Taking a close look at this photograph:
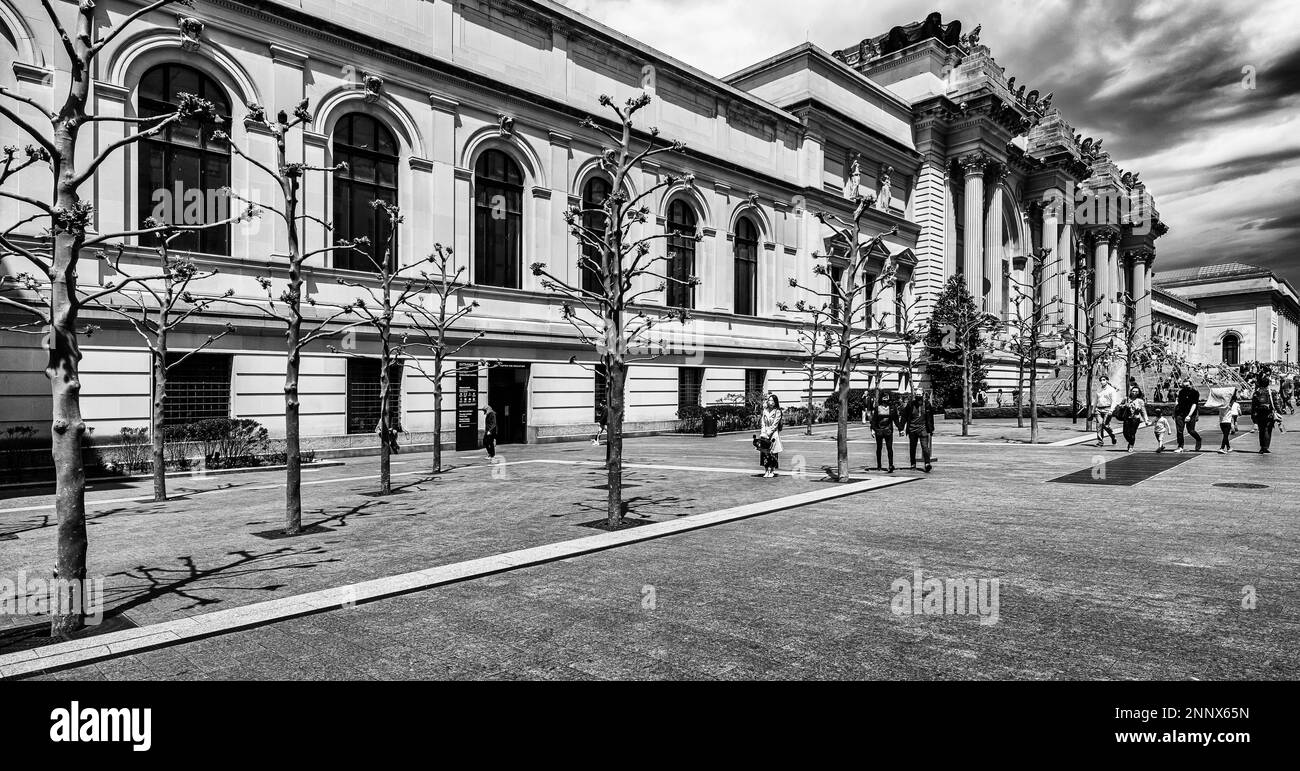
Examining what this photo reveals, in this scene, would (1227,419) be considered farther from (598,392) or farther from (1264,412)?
(598,392)

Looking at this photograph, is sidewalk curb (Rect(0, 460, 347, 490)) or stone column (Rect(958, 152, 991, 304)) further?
stone column (Rect(958, 152, 991, 304))

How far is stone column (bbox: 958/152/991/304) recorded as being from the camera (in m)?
57.3

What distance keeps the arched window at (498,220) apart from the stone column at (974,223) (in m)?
39.2

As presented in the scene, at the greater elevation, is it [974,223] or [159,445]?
[974,223]

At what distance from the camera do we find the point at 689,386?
38344 millimetres

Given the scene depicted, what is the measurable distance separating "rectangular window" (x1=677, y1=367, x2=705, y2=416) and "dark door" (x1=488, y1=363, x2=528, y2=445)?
29.2 feet

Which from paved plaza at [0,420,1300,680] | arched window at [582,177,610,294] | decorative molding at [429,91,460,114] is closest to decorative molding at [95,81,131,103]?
decorative molding at [429,91,460,114]

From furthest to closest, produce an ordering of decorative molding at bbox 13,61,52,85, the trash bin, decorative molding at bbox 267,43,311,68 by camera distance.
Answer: the trash bin, decorative molding at bbox 267,43,311,68, decorative molding at bbox 13,61,52,85

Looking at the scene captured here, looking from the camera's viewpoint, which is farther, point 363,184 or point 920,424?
point 363,184

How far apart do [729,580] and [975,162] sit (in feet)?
189

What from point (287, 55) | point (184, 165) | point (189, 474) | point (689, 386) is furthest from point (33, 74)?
point (689, 386)

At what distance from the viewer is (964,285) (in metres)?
53.4

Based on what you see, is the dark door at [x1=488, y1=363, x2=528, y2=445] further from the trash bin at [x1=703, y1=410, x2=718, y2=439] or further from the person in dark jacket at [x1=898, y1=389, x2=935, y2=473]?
the person in dark jacket at [x1=898, y1=389, x2=935, y2=473]

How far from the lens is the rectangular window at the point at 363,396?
85.6 feet
